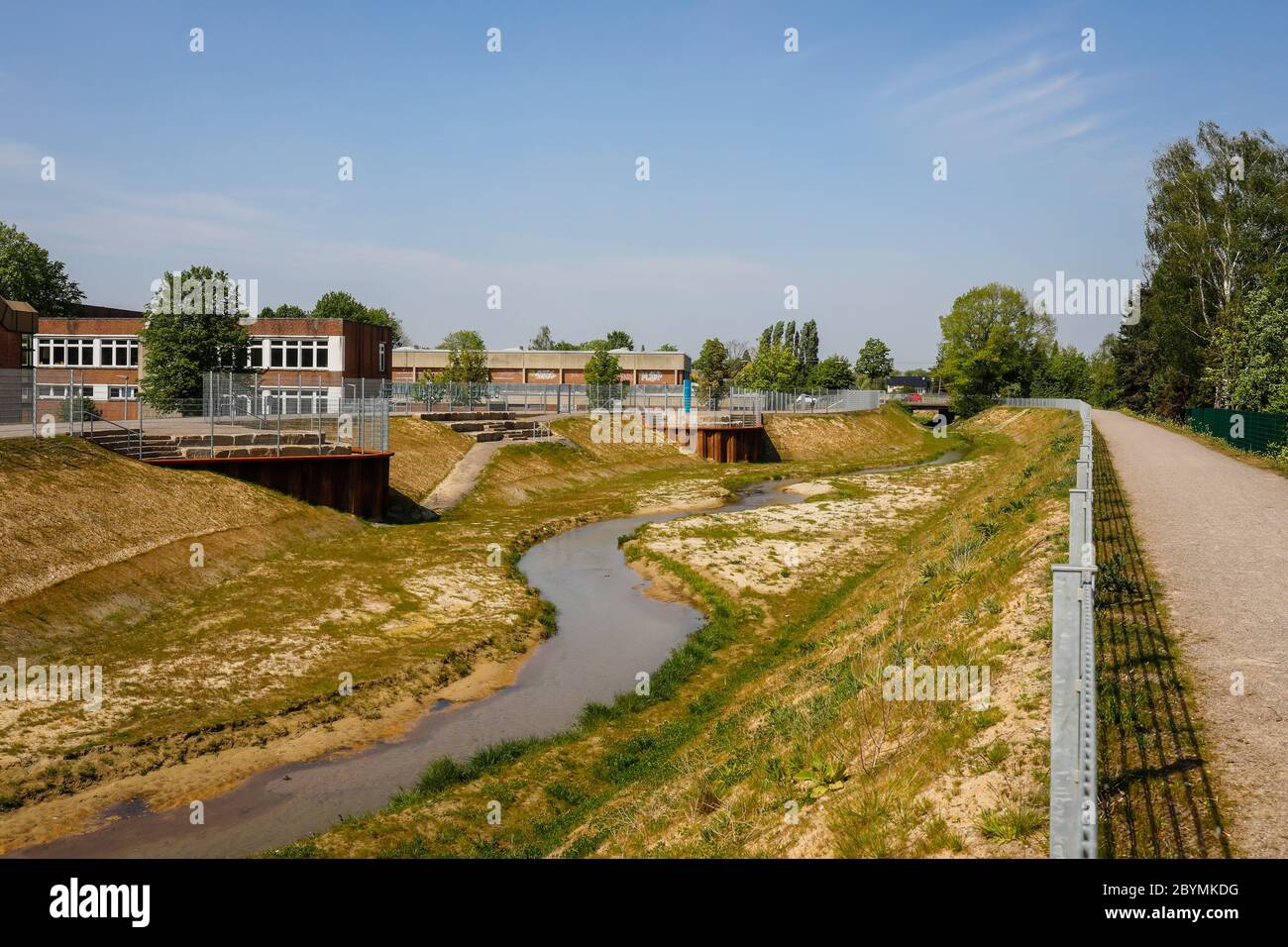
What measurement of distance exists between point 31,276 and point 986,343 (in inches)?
4523

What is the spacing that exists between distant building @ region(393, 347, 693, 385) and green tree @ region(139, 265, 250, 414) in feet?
205

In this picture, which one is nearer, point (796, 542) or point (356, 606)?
point (356, 606)

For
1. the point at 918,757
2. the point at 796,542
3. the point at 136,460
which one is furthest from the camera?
the point at 796,542

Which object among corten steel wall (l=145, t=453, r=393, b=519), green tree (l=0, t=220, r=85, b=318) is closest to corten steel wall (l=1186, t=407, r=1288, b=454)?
corten steel wall (l=145, t=453, r=393, b=519)

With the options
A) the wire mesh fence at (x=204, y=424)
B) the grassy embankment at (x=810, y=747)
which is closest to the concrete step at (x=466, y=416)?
the wire mesh fence at (x=204, y=424)

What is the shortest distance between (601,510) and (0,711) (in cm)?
3068

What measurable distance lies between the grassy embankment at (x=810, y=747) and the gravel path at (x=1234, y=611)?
1715 millimetres

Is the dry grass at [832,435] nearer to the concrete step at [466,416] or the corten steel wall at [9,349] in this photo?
the concrete step at [466,416]

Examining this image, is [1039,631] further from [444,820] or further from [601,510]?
[601,510]

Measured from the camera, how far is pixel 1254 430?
134ft

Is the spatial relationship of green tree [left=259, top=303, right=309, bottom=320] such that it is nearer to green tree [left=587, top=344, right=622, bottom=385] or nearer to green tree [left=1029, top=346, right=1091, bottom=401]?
green tree [left=587, top=344, right=622, bottom=385]

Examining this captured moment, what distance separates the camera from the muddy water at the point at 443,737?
13555mm

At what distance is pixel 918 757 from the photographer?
10594 millimetres
